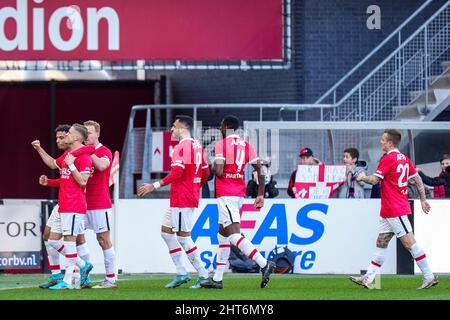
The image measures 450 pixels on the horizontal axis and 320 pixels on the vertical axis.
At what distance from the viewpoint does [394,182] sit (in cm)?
1780

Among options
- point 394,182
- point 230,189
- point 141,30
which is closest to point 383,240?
point 394,182

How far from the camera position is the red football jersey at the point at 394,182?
58.0 feet

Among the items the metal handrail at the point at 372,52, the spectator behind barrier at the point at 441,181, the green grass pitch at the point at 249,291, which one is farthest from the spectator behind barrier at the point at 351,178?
the metal handrail at the point at 372,52

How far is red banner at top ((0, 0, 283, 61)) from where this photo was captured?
25.5m

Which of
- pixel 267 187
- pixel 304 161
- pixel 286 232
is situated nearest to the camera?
pixel 286 232

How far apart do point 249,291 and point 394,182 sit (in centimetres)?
238

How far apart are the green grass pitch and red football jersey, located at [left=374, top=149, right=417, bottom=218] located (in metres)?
1.02

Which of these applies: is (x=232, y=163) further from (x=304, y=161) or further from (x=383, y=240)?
(x=304, y=161)

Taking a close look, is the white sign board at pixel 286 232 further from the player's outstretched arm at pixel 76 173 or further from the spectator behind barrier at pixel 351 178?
the player's outstretched arm at pixel 76 173

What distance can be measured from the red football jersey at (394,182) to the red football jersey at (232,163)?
171 centimetres

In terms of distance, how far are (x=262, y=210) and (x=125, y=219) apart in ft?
6.96

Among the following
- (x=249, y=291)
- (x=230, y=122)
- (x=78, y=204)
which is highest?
(x=230, y=122)

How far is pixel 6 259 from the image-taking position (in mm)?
21875

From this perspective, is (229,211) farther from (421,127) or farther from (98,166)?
(421,127)
